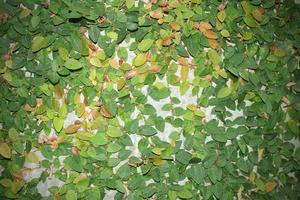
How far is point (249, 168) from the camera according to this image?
1306 mm

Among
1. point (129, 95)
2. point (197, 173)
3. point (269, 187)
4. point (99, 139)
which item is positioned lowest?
point (269, 187)

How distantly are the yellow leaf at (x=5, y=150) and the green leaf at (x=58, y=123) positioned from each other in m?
0.24

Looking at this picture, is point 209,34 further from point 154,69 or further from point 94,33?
point 94,33

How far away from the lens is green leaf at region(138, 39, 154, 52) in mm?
1187

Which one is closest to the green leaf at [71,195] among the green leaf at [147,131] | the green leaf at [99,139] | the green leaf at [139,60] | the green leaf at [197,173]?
the green leaf at [99,139]

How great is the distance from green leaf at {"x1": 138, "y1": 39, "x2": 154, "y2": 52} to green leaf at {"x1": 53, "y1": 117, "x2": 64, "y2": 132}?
457mm

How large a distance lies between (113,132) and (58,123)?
236mm

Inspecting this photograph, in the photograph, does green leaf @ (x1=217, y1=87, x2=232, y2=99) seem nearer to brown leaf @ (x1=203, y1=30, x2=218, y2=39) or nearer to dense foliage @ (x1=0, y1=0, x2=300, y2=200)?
dense foliage @ (x1=0, y1=0, x2=300, y2=200)

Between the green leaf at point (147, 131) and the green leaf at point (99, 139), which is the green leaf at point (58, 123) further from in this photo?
the green leaf at point (147, 131)

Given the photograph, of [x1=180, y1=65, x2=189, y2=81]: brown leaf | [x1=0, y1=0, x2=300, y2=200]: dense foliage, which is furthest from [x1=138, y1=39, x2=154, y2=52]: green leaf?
[x1=180, y1=65, x2=189, y2=81]: brown leaf

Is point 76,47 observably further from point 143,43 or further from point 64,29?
point 143,43

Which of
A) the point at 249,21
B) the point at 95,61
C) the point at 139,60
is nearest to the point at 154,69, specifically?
the point at 139,60

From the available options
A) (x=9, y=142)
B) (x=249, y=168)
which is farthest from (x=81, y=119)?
(x=249, y=168)

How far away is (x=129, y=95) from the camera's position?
119 centimetres
